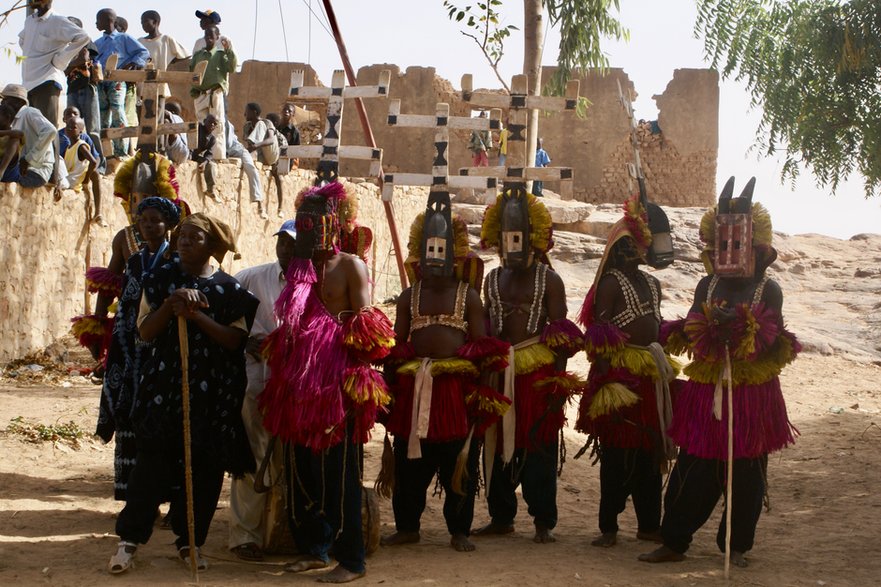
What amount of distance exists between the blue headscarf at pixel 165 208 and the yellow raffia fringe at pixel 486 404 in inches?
72.4

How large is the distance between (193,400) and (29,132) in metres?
6.62

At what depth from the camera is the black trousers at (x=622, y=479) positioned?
21.4 ft

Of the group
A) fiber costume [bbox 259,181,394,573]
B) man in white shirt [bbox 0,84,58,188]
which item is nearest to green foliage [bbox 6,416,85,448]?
man in white shirt [bbox 0,84,58,188]

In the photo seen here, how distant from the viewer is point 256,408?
6.11 metres

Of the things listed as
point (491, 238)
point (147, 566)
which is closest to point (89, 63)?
point (491, 238)

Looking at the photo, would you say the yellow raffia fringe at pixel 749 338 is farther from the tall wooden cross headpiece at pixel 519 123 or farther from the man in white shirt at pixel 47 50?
the man in white shirt at pixel 47 50

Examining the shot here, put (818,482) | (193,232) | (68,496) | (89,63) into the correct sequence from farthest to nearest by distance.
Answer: (89,63)
(818,482)
(68,496)
(193,232)

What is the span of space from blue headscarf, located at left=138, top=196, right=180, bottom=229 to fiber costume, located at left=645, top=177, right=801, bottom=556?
2800 mm

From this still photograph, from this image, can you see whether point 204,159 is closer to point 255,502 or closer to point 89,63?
point 89,63

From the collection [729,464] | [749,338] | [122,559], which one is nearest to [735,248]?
[749,338]

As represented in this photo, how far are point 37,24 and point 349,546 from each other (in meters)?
8.32

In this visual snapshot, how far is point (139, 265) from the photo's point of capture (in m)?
5.95

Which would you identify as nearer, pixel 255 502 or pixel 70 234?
pixel 255 502

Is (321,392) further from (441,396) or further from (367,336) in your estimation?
(441,396)
